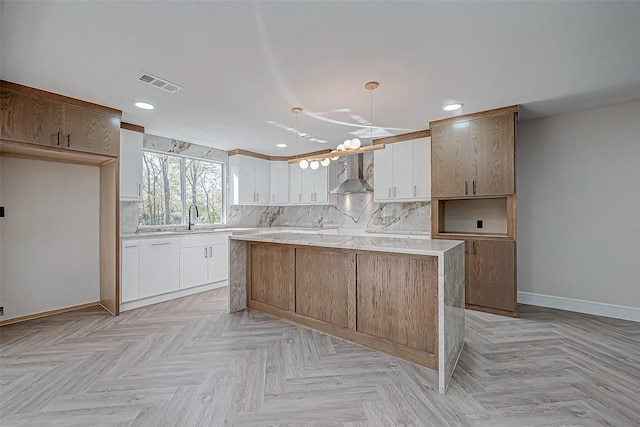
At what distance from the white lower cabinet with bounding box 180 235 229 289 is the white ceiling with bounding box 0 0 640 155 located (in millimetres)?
1933

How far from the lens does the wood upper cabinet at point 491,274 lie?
136 inches

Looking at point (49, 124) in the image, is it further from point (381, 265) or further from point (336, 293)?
point (381, 265)

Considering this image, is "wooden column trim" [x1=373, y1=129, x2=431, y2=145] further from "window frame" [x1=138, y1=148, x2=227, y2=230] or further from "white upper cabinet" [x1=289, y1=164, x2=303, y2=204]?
"window frame" [x1=138, y1=148, x2=227, y2=230]

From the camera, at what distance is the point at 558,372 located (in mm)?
2232

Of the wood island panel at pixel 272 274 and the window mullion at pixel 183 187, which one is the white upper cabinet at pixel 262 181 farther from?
the wood island panel at pixel 272 274

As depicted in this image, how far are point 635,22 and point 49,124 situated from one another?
489 cm

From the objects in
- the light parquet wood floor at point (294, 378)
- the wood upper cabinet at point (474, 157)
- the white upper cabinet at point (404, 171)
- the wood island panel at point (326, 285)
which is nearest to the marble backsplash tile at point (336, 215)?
the white upper cabinet at point (404, 171)

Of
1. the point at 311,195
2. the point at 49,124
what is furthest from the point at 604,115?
the point at 49,124

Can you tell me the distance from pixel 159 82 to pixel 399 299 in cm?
289

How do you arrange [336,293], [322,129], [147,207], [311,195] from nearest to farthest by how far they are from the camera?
[336,293] < [322,129] < [147,207] < [311,195]

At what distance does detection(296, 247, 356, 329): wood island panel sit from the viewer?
2.74 meters

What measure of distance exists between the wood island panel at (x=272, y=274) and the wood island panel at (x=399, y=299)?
874 mm

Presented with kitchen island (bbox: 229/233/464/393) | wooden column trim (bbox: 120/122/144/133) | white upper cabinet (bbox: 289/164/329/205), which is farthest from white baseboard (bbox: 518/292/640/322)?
wooden column trim (bbox: 120/122/144/133)

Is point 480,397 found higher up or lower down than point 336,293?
lower down
